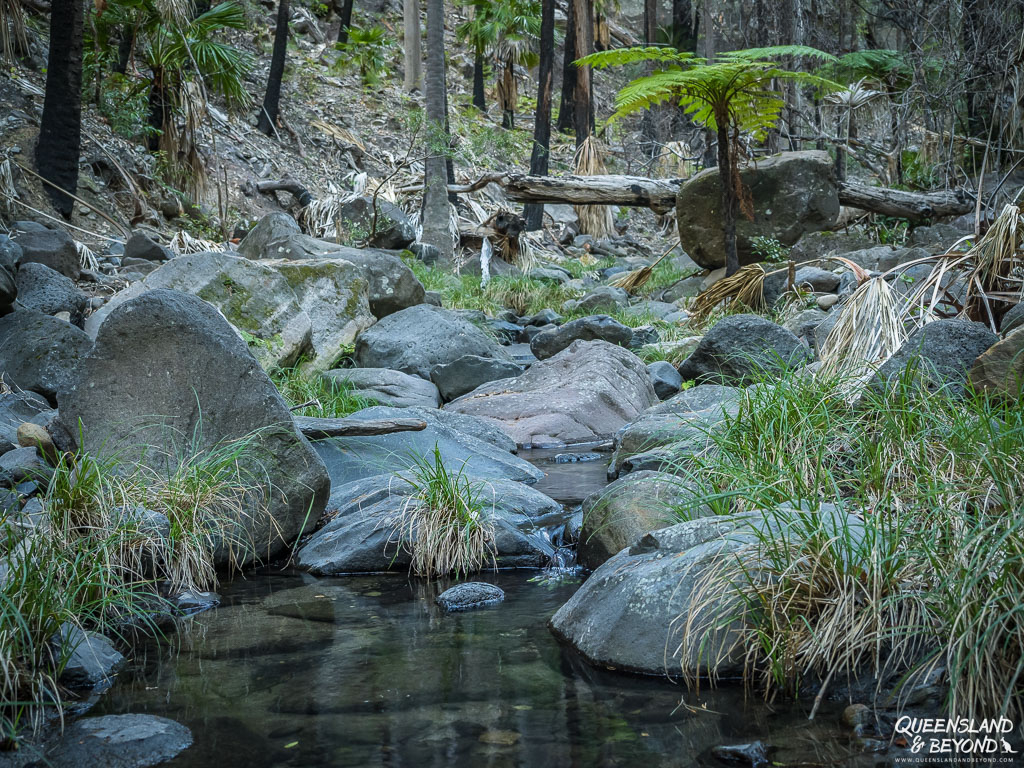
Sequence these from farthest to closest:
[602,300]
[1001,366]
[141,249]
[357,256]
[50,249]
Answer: [602,300] < [141,249] < [357,256] < [50,249] < [1001,366]

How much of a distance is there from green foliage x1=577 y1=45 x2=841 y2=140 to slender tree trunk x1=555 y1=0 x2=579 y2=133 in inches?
359

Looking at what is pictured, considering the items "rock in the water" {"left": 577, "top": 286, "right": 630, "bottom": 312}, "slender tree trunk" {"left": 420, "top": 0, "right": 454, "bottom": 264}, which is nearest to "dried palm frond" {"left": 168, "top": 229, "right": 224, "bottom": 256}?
"slender tree trunk" {"left": 420, "top": 0, "right": 454, "bottom": 264}

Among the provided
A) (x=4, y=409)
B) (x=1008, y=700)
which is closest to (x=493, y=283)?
(x=4, y=409)

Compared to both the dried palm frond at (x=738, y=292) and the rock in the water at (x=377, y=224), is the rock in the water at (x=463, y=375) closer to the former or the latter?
the dried palm frond at (x=738, y=292)

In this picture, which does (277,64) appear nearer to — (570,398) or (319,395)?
(319,395)

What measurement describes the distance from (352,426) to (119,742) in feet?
10.6

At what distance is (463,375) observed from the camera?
347 inches

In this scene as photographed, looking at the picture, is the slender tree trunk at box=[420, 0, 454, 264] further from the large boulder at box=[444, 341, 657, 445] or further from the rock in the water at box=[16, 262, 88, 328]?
the rock in the water at box=[16, 262, 88, 328]

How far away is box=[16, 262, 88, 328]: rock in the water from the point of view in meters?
7.51

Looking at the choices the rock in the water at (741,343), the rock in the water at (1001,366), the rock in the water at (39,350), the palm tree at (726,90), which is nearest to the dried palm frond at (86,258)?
the rock in the water at (39,350)

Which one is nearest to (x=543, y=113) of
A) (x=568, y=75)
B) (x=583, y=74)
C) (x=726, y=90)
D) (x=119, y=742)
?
(x=583, y=74)

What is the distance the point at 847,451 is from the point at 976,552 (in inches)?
53.4

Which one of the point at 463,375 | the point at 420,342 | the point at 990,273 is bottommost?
the point at 463,375

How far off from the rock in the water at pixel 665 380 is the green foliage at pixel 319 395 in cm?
281
